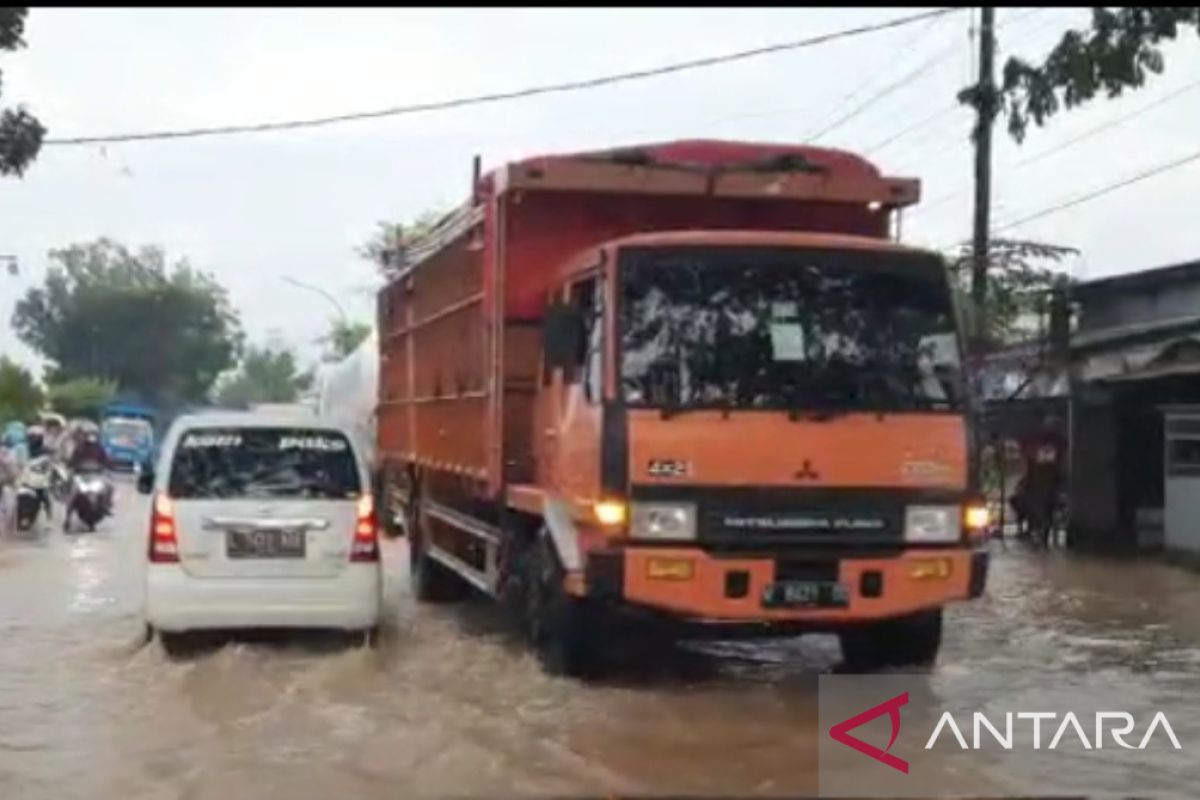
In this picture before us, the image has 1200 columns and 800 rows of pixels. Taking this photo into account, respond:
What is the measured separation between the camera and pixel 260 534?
11633 mm

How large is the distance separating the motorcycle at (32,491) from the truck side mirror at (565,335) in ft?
53.0

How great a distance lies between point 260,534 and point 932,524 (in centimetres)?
420

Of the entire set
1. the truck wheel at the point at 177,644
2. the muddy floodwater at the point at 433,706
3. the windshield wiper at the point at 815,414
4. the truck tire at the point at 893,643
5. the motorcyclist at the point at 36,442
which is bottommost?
the muddy floodwater at the point at 433,706

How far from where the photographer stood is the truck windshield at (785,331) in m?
10.2

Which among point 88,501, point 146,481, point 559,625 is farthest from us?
point 88,501

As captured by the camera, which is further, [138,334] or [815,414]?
[138,334]

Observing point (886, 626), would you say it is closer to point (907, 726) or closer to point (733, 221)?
point (907, 726)

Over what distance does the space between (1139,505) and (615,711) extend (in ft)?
51.4

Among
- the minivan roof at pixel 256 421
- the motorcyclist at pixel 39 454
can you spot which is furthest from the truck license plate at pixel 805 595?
the motorcyclist at pixel 39 454

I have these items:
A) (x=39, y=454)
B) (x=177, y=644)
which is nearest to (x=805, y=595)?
(x=177, y=644)

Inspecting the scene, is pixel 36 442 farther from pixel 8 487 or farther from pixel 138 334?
pixel 138 334

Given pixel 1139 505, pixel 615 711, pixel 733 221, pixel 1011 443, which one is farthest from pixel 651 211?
pixel 1011 443

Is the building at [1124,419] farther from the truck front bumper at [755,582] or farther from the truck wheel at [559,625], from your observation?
the truck front bumper at [755,582]

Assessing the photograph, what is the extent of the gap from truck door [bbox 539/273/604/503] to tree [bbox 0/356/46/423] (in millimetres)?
30623
